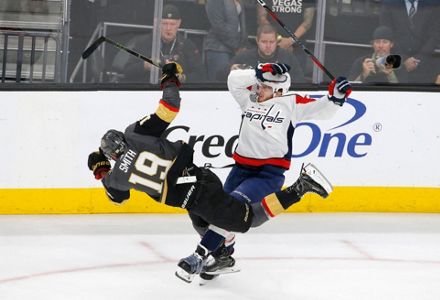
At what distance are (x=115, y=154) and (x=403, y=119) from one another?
300 cm

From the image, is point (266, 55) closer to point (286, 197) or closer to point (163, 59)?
point (163, 59)

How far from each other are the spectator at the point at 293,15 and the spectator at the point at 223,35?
0.15 metres

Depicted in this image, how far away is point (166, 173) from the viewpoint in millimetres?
5379

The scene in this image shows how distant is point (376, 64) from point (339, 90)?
2.29 m

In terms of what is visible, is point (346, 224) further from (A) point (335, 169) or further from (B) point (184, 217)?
(B) point (184, 217)

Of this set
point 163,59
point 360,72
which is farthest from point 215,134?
point 360,72

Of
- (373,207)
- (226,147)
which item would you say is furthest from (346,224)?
(226,147)

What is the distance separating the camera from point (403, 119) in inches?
308

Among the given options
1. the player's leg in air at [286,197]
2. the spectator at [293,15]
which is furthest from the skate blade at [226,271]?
the spectator at [293,15]

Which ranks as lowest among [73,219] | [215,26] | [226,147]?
[73,219]

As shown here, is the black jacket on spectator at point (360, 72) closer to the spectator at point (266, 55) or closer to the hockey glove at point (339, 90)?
the spectator at point (266, 55)

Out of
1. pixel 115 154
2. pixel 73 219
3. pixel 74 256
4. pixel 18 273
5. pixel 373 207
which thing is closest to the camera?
pixel 115 154

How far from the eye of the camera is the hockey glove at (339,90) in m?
5.74

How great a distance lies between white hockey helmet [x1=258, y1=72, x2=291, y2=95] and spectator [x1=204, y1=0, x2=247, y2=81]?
182 cm
